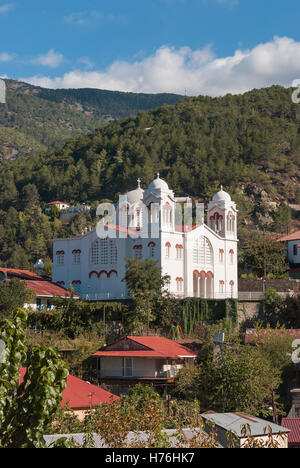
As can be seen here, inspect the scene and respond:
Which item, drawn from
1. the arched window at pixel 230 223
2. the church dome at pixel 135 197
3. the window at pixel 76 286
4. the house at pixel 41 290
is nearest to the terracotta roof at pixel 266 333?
the arched window at pixel 230 223

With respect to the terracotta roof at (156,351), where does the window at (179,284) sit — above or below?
above

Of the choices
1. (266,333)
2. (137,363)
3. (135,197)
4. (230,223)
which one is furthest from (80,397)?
(230,223)

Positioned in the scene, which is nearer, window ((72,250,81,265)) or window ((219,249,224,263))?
window ((72,250,81,265))

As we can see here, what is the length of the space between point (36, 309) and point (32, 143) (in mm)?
144527

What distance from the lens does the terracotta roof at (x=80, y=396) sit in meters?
29.0

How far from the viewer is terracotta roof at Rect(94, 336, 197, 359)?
131ft

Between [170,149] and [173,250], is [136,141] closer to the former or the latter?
[170,149]

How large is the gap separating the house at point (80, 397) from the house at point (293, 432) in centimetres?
741

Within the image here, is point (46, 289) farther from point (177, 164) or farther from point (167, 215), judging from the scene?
point (177, 164)

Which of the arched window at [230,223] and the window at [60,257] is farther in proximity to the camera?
the arched window at [230,223]

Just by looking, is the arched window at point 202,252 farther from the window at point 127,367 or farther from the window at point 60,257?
the window at point 127,367

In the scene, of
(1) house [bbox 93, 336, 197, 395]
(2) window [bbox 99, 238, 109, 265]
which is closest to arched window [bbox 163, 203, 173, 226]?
(2) window [bbox 99, 238, 109, 265]

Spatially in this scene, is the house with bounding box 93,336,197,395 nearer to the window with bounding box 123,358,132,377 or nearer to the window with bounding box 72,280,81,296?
the window with bounding box 123,358,132,377
